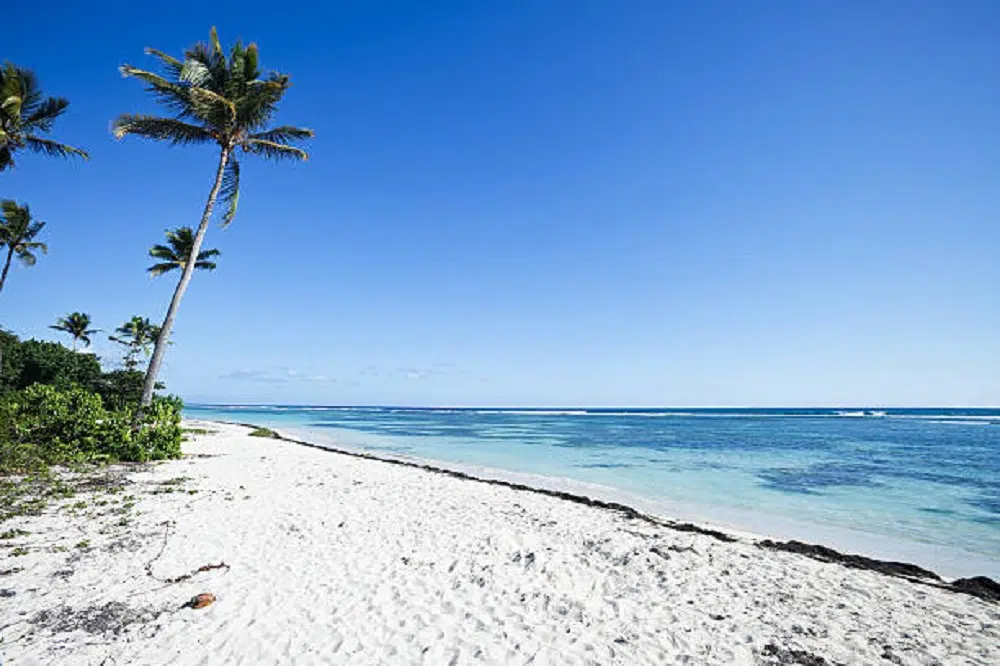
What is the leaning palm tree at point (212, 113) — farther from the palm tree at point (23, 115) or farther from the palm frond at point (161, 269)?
the palm frond at point (161, 269)

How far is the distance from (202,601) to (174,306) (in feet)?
38.5

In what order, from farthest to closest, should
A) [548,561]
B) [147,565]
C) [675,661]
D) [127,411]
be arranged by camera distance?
[127,411] → [548,561] → [147,565] → [675,661]

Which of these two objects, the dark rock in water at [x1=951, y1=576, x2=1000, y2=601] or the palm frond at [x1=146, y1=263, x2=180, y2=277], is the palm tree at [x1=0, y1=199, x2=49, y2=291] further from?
the dark rock in water at [x1=951, y1=576, x2=1000, y2=601]

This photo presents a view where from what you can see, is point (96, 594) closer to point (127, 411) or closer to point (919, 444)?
point (127, 411)

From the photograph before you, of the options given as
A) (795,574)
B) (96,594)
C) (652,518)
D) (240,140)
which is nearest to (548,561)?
(795,574)

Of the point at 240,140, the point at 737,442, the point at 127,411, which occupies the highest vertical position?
the point at 240,140

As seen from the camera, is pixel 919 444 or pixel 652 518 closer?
pixel 652 518

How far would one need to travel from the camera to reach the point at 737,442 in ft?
104

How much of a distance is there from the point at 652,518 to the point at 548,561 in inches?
176

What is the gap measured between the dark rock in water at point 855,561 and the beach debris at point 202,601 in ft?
26.8

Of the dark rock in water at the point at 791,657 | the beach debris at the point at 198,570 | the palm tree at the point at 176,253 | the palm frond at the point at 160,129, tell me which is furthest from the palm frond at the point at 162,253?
the dark rock in water at the point at 791,657

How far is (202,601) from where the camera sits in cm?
468

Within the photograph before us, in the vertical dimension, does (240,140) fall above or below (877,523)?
above

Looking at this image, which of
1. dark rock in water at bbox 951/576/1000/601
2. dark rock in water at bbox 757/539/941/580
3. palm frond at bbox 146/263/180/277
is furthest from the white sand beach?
palm frond at bbox 146/263/180/277
